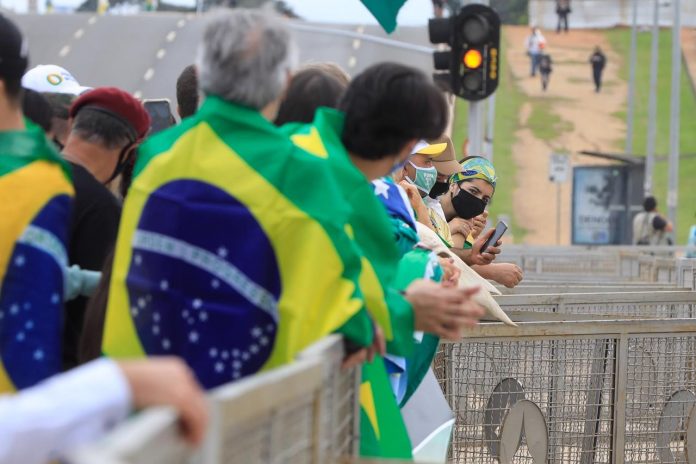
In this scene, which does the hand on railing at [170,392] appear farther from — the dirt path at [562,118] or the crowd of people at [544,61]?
the crowd of people at [544,61]

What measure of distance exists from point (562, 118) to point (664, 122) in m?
4.33

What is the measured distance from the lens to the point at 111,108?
511 centimetres

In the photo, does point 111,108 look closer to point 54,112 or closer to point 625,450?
point 54,112

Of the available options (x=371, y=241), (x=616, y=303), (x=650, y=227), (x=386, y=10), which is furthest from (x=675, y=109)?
(x=371, y=241)

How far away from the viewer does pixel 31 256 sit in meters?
3.91

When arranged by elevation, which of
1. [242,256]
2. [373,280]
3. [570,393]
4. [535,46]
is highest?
[242,256]

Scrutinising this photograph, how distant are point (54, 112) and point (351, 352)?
207 cm

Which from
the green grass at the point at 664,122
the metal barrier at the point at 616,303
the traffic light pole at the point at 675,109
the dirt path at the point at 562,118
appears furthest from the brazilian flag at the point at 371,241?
the dirt path at the point at 562,118

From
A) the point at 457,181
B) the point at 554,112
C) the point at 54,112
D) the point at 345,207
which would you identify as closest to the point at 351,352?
the point at 345,207

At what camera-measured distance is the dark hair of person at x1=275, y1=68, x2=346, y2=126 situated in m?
5.11

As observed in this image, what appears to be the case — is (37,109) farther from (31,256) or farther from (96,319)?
(31,256)

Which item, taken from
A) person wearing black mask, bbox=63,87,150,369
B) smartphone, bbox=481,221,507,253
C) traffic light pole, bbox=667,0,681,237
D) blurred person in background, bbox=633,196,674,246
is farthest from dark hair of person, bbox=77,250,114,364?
traffic light pole, bbox=667,0,681,237

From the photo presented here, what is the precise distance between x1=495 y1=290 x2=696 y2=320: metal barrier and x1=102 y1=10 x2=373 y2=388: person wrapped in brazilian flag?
16.9 ft

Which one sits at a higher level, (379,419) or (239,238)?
(239,238)
